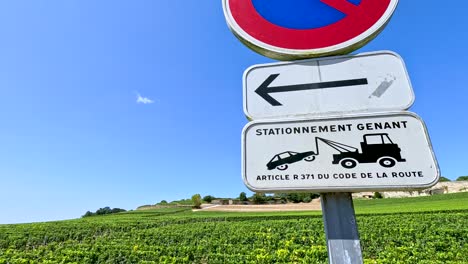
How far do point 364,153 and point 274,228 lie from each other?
11.1m

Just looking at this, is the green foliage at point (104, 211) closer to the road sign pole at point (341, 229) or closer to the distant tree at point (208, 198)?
the distant tree at point (208, 198)

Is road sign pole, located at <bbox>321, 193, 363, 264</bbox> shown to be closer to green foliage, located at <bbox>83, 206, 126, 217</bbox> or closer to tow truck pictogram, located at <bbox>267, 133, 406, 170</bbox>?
tow truck pictogram, located at <bbox>267, 133, 406, 170</bbox>

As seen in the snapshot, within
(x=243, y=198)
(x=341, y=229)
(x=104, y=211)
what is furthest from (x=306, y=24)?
(x=104, y=211)

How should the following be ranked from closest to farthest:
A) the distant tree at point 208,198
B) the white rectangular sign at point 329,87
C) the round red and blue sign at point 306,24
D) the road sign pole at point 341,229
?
the road sign pole at point 341,229 < the white rectangular sign at point 329,87 < the round red and blue sign at point 306,24 < the distant tree at point 208,198

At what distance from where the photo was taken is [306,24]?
2.92 ft

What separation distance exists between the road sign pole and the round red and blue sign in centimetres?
50

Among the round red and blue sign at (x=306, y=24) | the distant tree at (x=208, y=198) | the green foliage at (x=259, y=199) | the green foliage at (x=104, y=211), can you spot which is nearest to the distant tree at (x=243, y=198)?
the green foliage at (x=259, y=199)

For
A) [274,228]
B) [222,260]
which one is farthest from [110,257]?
[274,228]

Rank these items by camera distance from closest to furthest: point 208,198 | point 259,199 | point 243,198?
1. point 259,199
2. point 243,198
3. point 208,198

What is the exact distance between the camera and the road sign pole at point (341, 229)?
1.98 ft

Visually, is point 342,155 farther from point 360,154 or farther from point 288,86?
point 288,86

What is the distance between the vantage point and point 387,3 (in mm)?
855

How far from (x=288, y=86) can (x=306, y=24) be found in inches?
12.0

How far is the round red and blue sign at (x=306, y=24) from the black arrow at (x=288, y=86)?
5.2 inches
